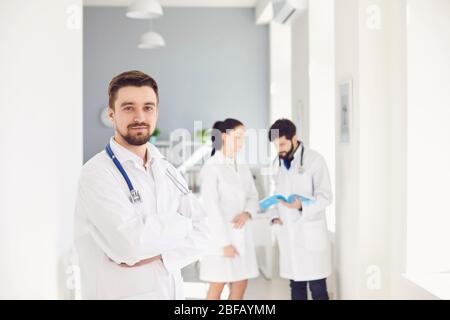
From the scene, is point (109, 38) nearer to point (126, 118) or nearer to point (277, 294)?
point (277, 294)

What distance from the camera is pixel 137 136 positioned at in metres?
1.91

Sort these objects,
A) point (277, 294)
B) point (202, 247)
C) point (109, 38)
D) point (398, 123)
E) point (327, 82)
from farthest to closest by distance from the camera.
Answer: point (109, 38) → point (327, 82) → point (277, 294) → point (398, 123) → point (202, 247)

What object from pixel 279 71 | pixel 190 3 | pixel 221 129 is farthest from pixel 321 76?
pixel 190 3

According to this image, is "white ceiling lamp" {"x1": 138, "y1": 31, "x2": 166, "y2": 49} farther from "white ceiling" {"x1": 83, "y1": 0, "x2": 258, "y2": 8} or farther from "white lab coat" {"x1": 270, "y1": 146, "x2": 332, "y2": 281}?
"white lab coat" {"x1": 270, "y1": 146, "x2": 332, "y2": 281}

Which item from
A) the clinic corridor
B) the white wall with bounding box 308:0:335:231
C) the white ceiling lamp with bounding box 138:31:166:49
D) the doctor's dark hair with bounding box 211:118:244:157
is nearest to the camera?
the clinic corridor

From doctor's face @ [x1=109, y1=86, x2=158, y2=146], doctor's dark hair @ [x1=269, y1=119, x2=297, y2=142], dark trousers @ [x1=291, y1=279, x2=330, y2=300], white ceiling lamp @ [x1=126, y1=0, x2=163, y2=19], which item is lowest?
dark trousers @ [x1=291, y1=279, x2=330, y2=300]

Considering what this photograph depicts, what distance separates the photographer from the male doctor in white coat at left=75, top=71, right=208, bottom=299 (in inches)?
74.5

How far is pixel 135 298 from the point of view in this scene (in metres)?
1.99

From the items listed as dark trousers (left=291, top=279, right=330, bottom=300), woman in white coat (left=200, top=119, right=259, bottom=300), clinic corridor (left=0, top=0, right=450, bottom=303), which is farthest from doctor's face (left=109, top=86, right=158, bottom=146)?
dark trousers (left=291, top=279, right=330, bottom=300)

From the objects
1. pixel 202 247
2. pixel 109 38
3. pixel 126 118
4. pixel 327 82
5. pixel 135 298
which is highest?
pixel 109 38

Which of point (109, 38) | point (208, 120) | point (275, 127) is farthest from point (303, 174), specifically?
point (109, 38)

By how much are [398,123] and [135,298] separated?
2.14 meters

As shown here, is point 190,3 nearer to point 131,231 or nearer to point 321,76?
point 321,76

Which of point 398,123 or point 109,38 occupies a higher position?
point 109,38
